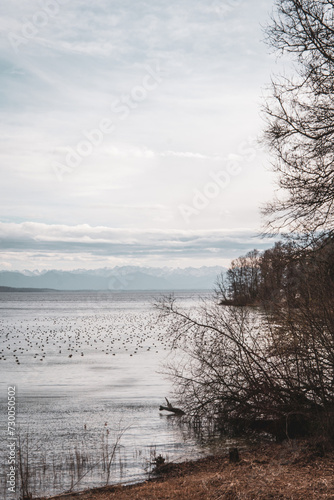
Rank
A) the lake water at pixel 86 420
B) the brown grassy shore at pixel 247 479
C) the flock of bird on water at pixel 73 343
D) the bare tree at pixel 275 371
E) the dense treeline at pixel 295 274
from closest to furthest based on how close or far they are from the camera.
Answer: the brown grassy shore at pixel 247 479 → the dense treeline at pixel 295 274 → the lake water at pixel 86 420 → the bare tree at pixel 275 371 → the flock of bird on water at pixel 73 343

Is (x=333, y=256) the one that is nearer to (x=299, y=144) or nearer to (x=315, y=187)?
(x=315, y=187)

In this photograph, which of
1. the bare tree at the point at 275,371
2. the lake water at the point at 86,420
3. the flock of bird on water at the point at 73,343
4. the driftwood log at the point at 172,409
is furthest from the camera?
the flock of bird on water at the point at 73,343

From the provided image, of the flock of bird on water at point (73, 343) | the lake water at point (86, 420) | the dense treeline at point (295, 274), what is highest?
the dense treeline at point (295, 274)

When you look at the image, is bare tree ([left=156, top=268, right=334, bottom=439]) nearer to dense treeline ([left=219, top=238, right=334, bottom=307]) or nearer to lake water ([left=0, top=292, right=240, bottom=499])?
dense treeline ([left=219, top=238, right=334, bottom=307])

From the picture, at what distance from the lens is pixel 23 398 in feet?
67.0

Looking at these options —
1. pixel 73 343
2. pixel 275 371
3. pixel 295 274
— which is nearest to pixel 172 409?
pixel 275 371

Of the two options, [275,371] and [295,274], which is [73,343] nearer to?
[275,371]

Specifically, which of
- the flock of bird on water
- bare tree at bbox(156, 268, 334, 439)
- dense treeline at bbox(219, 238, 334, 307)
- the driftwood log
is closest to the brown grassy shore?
bare tree at bbox(156, 268, 334, 439)

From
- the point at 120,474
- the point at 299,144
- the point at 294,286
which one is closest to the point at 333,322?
the point at 294,286

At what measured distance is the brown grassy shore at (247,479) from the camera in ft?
25.7

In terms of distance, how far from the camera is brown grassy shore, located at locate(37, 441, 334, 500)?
7.82 meters

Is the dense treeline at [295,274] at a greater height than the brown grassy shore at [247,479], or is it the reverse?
the dense treeline at [295,274]

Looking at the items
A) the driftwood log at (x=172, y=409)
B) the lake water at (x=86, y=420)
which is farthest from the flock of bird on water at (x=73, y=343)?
the driftwood log at (x=172, y=409)

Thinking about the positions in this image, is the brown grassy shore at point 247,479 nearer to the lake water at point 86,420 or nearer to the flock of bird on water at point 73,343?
the lake water at point 86,420
